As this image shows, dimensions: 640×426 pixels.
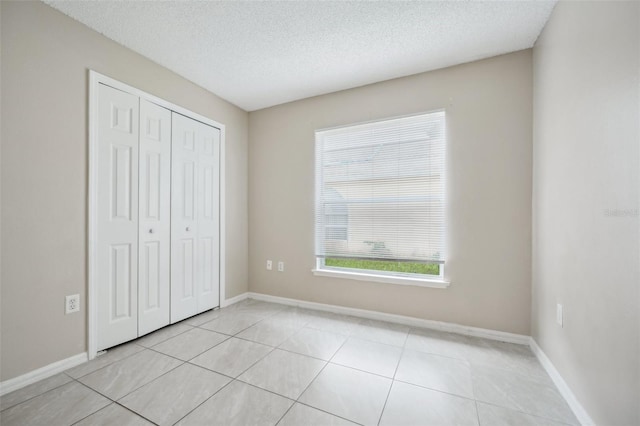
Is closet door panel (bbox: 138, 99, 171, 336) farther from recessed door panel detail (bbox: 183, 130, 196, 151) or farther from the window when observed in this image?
the window

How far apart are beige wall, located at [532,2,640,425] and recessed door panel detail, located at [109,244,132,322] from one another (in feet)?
10.2

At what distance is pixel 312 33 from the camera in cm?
207

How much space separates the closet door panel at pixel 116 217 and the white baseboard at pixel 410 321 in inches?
63.1

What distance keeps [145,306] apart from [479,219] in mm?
3126

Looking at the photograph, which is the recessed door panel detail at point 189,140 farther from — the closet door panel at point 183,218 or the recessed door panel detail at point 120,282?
the recessed door panel detail at point 120,282

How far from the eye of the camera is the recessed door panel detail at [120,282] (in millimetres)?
2145

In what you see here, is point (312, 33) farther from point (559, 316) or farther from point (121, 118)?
point (559, 316)

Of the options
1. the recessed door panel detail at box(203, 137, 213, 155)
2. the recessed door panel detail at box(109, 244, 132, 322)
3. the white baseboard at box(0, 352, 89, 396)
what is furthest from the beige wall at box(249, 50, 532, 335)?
the white baseboard at box(0, 352, 89, 396)

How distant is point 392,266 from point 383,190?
833 mm

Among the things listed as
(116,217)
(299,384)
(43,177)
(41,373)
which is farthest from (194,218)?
(299,384)

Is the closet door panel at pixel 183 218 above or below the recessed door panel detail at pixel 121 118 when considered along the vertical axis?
below

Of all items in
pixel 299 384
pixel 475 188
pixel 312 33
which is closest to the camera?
pixel 299 384

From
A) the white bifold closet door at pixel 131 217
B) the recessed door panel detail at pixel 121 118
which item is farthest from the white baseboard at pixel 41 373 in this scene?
the recessed door panel detail at pixel 121 118

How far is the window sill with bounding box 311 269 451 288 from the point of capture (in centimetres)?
252
